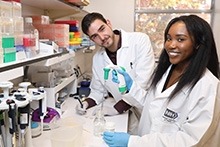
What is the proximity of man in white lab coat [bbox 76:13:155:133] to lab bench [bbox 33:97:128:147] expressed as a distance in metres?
0.07

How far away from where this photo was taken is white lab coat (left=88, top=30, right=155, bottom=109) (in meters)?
2.05

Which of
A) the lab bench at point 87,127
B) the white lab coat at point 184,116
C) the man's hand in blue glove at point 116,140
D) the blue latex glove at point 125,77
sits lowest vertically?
the lab bench at point 87,127

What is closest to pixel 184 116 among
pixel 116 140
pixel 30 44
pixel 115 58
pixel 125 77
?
pixel 116 140

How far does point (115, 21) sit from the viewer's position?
3492 mm

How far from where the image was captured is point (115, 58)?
2162 mm

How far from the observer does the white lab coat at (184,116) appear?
116cm

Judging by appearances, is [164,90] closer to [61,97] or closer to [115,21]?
[61,97]

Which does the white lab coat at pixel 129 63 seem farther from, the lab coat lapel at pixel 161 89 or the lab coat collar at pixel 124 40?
the lab coat lapel at pixel 161 89

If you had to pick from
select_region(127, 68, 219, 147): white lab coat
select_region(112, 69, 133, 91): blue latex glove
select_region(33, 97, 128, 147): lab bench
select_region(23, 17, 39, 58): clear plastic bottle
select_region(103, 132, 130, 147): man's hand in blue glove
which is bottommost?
select_region(33, 97, 128, 147): lab bench

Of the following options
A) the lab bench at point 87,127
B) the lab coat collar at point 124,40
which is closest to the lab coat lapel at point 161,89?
the lab bench at point 87,127

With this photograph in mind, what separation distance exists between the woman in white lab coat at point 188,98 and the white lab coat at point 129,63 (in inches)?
22.7

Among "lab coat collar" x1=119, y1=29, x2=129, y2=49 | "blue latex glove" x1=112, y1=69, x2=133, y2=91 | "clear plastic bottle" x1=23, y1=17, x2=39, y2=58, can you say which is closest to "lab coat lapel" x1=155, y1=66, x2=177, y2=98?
"blue latex glove" x1=112, y1=69, x2=133, y2=91

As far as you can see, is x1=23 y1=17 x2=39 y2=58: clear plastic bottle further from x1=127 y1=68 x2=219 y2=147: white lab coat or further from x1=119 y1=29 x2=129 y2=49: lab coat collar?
x1=119 y1=29 x2=129 y2=49: lab coat collar

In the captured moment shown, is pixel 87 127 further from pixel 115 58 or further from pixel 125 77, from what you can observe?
pixel 115 58
